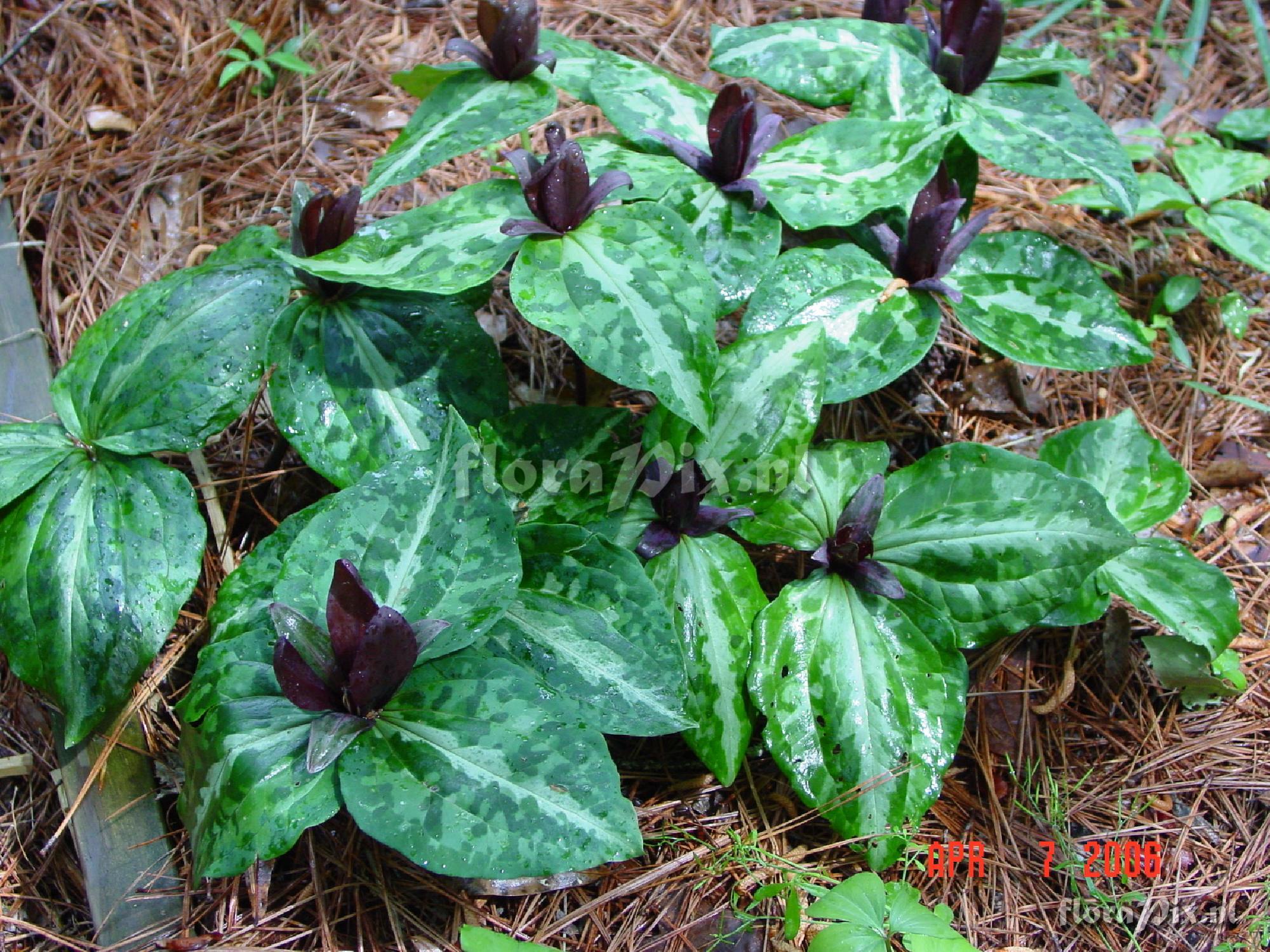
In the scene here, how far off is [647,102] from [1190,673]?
2102 millimetres

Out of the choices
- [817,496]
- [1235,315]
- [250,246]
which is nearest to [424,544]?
[817,496]

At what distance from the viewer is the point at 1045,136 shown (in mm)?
2633

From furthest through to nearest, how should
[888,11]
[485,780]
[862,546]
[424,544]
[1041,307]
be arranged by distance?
1. [888,11]
2. [1041,307]
3. [862,546]
4. [424,544]
5. [485,780]

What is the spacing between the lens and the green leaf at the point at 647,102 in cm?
254

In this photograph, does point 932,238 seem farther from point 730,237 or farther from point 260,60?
point 260,60

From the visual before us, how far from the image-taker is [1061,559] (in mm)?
2133

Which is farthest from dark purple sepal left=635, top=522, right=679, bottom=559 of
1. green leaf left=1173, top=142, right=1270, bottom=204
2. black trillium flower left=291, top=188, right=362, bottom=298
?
green leaf left=1173, top=142, right=1270, bottom=204

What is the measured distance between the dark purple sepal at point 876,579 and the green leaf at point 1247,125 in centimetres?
248

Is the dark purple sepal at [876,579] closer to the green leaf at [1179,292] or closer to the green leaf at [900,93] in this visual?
the green leaf at [900,93]

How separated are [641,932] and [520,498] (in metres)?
1.01

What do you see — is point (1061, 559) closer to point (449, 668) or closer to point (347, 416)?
point (449, 668)

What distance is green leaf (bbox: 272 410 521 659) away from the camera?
6.28 ft

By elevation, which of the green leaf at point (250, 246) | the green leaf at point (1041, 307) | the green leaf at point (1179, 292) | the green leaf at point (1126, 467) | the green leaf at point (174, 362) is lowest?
the green leaf at point (1126, 467)

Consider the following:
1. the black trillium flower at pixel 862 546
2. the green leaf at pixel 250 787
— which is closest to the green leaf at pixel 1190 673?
the black trillium flower at pixel 862 546
